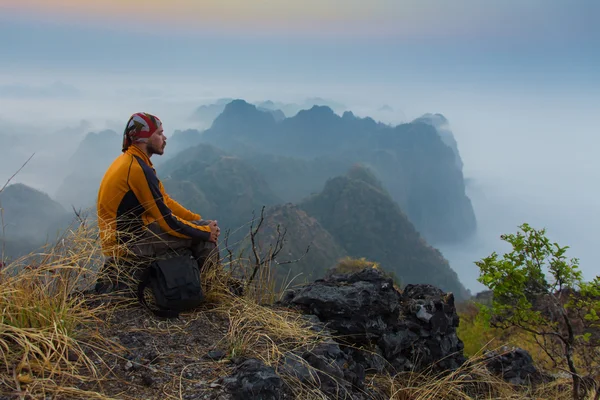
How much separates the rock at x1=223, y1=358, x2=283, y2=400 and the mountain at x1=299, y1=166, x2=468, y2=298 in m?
164

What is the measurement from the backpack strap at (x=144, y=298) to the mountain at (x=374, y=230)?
16306 cm

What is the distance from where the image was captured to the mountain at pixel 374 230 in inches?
6594

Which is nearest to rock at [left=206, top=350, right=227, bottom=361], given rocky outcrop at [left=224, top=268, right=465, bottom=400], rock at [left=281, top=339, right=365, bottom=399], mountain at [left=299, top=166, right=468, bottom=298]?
rock at [left=281, top=339, right=365, bottom=399]

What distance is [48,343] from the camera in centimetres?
364

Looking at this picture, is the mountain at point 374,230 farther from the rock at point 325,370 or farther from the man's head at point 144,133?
the rock at point 325,370

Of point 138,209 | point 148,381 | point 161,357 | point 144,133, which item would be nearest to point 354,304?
point 161,357

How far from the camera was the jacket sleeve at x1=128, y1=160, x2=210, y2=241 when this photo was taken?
5.55 m

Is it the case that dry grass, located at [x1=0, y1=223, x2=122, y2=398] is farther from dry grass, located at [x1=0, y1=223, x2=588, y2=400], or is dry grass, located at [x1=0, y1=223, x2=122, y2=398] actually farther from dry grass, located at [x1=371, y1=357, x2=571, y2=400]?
dry grass, located at [x1=371, y1=357, x2=571, y2=400]

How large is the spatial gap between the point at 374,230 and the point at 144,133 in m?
180

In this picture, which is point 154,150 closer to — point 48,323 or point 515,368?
point 48,323

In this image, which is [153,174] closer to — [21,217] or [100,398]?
[100,398]

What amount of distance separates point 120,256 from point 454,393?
455 centimetres

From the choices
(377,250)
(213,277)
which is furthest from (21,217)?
(213,277)

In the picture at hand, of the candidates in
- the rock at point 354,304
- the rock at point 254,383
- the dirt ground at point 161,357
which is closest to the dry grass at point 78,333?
the dirt ground at point 161,357
